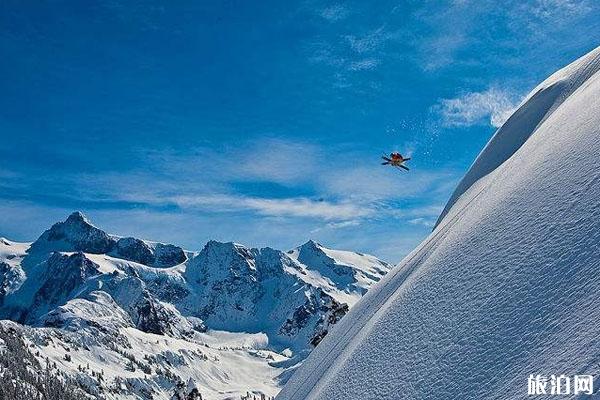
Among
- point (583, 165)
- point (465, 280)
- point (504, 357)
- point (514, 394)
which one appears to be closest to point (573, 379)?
point (514, 394)

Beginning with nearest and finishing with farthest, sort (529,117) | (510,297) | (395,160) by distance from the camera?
1. (510,297)
2. (529,117)
3. (395,160)

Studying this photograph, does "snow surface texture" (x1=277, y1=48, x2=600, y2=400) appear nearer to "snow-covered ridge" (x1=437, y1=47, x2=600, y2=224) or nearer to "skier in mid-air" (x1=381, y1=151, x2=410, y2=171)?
"snow-covered ridge" (x1=437, y1=47, x2=600, y2=224)

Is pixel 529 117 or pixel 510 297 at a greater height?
pixel 529 117

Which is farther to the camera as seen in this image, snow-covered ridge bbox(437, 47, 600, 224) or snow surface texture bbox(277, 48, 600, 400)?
snow-covered ridge bbox(437, 47, 600, 224)

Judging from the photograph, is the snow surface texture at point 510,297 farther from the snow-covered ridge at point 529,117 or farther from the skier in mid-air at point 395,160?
the skier in mid-air at point 395,160

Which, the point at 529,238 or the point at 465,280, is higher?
the point at 529,238

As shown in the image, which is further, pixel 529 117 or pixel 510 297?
pixel 529 117

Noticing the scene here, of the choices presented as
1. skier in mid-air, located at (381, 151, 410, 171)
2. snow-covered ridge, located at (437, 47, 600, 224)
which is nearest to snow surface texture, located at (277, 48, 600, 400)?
snow-covered ridge, located at (437, 47, 600, 224)

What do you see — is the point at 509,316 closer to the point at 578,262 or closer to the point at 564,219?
the point at 578,262
